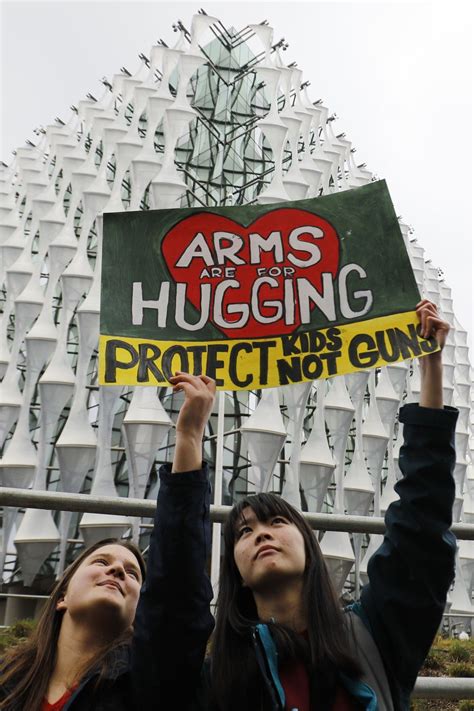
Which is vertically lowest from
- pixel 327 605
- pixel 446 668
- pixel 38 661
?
pixel 446 668

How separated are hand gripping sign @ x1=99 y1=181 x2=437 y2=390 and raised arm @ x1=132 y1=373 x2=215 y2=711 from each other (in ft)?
2.87

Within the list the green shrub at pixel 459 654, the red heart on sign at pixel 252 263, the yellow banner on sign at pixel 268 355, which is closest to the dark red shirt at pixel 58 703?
the yellow banner on sign at pixel 268 355

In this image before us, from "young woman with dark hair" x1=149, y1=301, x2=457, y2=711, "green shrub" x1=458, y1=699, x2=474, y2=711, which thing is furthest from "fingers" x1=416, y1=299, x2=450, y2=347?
"green shrub" x1=458, y1=699, x2=474, y2=711

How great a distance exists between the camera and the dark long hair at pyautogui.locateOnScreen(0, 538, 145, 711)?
7.17ft

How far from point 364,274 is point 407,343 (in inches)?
14.2

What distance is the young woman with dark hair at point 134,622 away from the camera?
194 centimetres

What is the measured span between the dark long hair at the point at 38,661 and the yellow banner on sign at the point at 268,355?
0.67 meters

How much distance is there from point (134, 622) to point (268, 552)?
1.48 feet

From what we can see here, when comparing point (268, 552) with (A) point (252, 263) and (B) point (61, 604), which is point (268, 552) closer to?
(B) point (61, 604)

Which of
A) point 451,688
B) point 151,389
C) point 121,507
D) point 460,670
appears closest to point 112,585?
point 121,507

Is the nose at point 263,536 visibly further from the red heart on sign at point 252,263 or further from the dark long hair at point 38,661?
the red heart on sign at point 252,263

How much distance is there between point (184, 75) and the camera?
2820cm

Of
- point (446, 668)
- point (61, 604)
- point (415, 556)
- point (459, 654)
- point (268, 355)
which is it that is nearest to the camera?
point (415, 556)

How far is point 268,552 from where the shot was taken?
225cm
